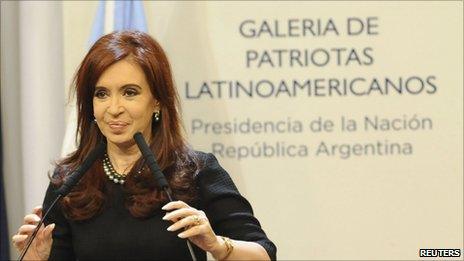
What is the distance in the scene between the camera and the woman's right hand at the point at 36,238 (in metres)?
1.99

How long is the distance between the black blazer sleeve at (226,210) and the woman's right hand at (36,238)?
40 cm

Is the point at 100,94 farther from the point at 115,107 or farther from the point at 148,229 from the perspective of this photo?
the point at 148,229

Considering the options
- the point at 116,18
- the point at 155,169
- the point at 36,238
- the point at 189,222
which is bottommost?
the point at 36,238

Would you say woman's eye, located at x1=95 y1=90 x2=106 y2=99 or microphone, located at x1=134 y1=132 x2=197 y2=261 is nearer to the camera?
microphone, located at x1=134 y1=132 x2=197 y2=261

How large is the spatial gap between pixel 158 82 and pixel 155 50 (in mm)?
98

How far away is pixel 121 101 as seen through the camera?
2.07m

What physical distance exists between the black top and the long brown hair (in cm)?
3

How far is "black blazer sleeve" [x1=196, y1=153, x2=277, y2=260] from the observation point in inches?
82.9

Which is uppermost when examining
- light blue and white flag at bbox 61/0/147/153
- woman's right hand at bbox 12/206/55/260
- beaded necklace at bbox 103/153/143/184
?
light blue and white flag at bbox 61/0/147/153

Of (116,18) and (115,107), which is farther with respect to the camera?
(116,18)

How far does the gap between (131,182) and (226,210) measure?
0.26 m

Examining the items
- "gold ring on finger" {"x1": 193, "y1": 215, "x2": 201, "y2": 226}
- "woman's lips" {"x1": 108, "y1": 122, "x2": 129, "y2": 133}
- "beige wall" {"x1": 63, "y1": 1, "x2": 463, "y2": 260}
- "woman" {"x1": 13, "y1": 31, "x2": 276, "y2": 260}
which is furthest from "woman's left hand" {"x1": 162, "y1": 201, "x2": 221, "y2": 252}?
"beige wall" {"x1": 63, "y1": 1, "x2": 463, "y2": 260}

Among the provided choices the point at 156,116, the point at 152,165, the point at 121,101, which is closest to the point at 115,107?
the point at 121,101

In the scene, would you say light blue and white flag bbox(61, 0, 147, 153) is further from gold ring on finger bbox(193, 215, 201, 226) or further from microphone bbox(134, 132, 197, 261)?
gold ring on finger bbox(193, 215, 201, 226)
